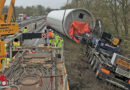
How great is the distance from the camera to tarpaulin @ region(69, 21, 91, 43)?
1409cm

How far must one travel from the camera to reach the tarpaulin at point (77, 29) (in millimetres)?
14086

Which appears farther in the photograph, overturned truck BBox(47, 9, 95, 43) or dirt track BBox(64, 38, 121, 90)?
overturned truck BBox(47, 9, 95, 43)

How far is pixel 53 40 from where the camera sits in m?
11.9

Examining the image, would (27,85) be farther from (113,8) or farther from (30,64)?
(113,8)

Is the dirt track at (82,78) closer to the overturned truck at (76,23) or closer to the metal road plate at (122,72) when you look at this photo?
the metal road plate at (122,72)

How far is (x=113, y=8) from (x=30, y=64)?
10382 millimetres

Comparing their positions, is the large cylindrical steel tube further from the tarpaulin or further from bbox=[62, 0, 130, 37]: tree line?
bbox=[62, 0, 130, 37]: tree line

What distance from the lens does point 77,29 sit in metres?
14.2

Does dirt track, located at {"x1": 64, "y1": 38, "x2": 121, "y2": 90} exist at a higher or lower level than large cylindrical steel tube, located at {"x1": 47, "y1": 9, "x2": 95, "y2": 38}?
lower

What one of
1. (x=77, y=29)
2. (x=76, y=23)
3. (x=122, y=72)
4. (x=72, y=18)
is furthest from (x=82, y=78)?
(x=72, y=18)

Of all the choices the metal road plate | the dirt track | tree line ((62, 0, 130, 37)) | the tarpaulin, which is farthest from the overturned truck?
the metal road plate

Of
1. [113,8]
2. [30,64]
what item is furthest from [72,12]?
[30,64]

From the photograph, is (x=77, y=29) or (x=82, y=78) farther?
(x=77, y=29)

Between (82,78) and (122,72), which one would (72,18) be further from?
(122,72)
